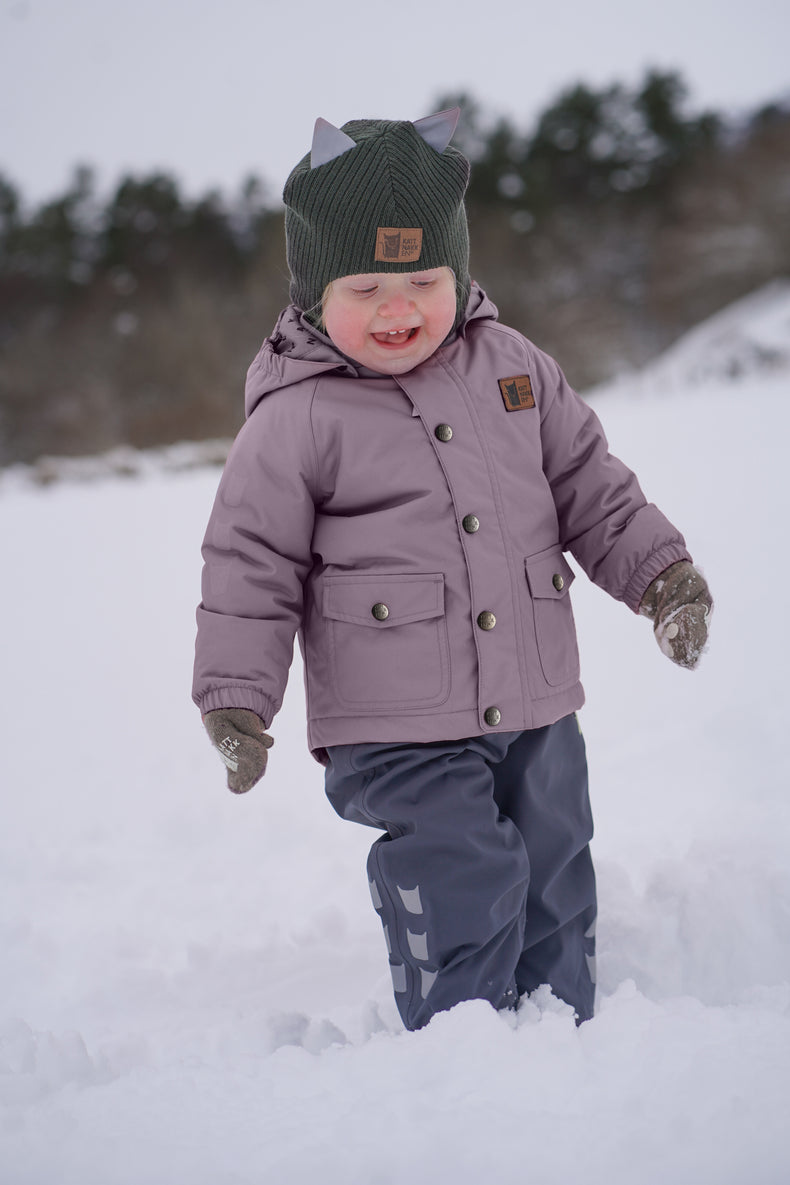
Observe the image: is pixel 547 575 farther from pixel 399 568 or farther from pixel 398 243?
pixel 398 243

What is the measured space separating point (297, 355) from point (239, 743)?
0.52 meters

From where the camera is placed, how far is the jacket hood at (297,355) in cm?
140

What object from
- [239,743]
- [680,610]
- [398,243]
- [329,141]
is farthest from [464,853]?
[329,141]

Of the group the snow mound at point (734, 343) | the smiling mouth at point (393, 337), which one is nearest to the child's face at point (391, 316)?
the smiling mouth at point (393, 337)

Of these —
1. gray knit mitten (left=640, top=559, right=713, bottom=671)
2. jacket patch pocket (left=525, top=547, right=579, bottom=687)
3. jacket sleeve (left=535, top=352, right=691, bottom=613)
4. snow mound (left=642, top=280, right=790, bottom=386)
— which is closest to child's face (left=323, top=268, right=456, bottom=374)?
jacket sleeve (left=535, top=352, right=691, bottom=613)

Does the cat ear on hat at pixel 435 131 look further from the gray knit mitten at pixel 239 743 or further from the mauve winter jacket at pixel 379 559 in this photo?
the gray knit mitten at pixel 239 743

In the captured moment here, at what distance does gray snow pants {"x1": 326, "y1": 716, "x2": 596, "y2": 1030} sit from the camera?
4.48 ft

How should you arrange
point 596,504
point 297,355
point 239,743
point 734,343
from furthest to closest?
point 734,343
point 596,504
point 297,355
point 239,743

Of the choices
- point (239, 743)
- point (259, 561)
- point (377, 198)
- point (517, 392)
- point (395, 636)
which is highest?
point (377, 198)

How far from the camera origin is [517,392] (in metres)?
1.48

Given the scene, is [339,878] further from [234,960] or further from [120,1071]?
[120,1071]

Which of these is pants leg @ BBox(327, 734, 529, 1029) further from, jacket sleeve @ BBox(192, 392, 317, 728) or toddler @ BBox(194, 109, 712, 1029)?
jacket sleeve @ BBox(192, 392, 317, 728)

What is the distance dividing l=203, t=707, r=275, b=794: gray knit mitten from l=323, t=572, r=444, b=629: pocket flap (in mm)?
190

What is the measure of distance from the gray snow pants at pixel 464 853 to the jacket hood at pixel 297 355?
497mm
